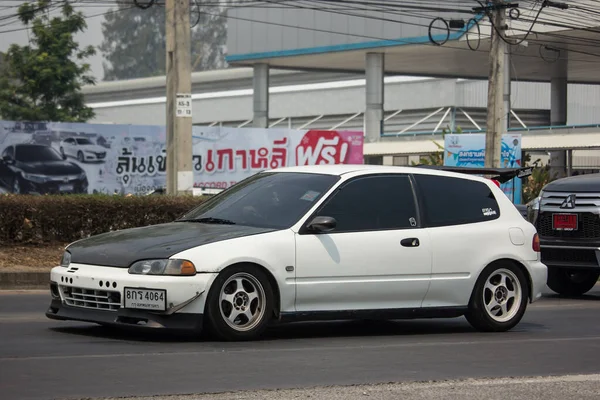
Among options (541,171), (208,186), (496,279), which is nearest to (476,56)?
(541,171)

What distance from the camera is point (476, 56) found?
55.7 metres

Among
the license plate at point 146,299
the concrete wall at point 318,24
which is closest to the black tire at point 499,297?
the license plate at point 146,299

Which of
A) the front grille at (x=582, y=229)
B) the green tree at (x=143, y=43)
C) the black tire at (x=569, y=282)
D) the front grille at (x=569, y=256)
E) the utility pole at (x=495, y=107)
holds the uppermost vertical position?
the green tree at (x=143, y=43)

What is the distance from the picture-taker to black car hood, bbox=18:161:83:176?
103 feet

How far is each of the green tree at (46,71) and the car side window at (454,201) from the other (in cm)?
4415

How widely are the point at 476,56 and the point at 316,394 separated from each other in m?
50.0

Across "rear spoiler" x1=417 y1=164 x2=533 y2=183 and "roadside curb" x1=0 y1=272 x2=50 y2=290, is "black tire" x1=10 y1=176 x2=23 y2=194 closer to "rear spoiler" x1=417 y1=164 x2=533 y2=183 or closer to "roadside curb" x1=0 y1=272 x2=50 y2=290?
"roadside curb" x1=0 y1=272 x2=50 y2=290

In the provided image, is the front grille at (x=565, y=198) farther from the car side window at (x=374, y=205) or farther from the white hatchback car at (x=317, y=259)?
the car side window at (x=374, y=205)

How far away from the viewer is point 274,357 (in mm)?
8570

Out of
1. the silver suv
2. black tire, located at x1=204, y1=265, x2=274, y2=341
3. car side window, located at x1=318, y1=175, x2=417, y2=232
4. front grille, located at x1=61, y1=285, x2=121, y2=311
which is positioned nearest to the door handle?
car side window, located at x1=318, y1=175, x2=417, y2=232

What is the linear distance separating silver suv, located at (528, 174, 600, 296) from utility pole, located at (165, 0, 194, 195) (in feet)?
21.7

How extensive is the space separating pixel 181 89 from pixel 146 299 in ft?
36.2

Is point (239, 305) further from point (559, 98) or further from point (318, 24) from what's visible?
point (559, 98)

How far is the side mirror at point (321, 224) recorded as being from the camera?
9.73m
